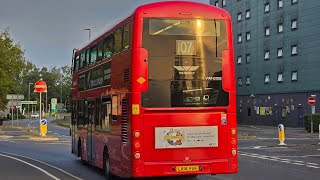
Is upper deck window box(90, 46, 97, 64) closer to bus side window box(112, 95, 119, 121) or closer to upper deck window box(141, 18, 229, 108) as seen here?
bus side window box(112, 95, 119, 121)

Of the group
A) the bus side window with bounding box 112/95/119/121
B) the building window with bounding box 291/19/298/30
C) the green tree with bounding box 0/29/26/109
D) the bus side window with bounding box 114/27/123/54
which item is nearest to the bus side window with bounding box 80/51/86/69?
the bus side window with bounding box 114/27/123/54

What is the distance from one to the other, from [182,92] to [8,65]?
49454 millimetres

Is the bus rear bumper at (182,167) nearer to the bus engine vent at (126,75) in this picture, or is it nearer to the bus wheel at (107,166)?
the bus engine vent at (126,75)

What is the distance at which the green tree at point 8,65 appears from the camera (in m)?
55.2

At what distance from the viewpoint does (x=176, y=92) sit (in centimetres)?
1116

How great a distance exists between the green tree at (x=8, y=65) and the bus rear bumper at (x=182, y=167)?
46269mm

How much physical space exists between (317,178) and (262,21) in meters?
55.4

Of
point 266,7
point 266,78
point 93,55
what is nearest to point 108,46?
point 93,55

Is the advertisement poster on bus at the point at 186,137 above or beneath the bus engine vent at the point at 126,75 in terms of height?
beneath

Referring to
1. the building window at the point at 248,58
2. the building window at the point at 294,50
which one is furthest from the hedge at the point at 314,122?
the building window at the point at 248,58

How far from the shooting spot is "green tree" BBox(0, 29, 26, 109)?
55.2 m

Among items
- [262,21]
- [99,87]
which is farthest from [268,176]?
[262,21]

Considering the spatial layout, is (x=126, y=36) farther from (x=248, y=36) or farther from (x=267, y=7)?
(x=248, y=36)

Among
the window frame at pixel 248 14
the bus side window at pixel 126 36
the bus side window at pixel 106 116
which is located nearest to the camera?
the bus side window at pixel 126 36
